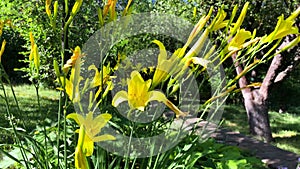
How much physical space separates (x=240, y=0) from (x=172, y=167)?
118 inches

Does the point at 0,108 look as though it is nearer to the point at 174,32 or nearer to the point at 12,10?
the point at 12,10

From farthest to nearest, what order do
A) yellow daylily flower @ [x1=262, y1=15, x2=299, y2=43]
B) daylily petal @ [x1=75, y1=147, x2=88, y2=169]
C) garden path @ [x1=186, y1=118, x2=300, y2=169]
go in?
1. garden path @ [x1=186, y1=118, x2=300, y2=169]
2. yellow daylily flower @ [x1=262, y1=15, x2=299, y2=43]
3. daylily petal @ [x1=75, y1=147, x2=88, y2=169]

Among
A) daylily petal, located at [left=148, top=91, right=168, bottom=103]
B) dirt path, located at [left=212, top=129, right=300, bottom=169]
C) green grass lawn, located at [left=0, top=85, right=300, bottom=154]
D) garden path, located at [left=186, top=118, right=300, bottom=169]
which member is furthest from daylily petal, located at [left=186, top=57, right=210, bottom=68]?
green grass lawn, located at [left=0, top=85, right=300, bottom=154]

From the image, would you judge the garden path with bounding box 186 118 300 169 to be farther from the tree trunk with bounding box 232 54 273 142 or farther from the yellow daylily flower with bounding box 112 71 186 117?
the yellow daylily flower with bounding box 112 71 186 117

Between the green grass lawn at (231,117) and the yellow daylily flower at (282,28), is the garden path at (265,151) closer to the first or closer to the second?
the green grass lawn at (231,117)

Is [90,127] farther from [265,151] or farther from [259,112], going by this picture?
[259,112]

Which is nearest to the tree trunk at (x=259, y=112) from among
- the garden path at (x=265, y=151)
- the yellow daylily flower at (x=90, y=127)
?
the garden path at (x=265, y=151)

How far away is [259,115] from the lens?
14.7 ft

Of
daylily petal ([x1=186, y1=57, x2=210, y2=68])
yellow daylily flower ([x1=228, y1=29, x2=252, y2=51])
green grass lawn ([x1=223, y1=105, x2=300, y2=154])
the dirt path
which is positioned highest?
yellow daylily flower ([x1=228, y1=29, x2=252, y2=51])

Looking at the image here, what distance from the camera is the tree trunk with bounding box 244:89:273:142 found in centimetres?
446

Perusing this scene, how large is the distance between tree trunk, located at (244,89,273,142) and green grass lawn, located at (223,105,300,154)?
166 mm

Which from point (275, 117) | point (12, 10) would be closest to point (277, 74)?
point (275, 117)

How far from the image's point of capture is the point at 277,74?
14.3 ft

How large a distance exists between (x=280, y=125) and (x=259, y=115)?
1462 millimetres
